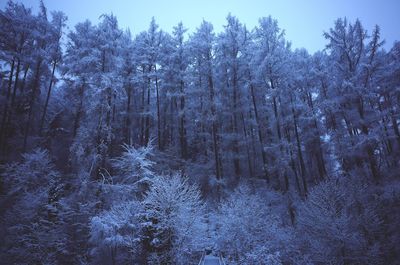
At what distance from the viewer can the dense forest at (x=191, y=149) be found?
45.5 ft

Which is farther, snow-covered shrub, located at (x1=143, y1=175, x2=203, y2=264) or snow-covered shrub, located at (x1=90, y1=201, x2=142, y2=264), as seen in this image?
snow-covered shrub, located at (x1=143, y1=175, x2=203, y2=264)

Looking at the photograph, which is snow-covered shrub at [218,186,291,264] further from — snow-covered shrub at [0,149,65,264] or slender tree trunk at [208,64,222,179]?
snow-covered shrub at [0,149,65,264]

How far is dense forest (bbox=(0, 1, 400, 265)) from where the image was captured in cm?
1386

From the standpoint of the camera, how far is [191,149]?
29219mm

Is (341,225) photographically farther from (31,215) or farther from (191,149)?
(31,215)

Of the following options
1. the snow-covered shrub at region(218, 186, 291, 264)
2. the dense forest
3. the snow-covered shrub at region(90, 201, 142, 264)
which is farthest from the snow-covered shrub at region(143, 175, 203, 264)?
the snow-covered shrub at region(218, 186, 291, 264)

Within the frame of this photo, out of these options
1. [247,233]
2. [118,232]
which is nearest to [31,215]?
[118,232]

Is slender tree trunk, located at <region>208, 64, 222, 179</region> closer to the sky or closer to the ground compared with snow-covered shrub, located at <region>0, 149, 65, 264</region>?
closer to the sky

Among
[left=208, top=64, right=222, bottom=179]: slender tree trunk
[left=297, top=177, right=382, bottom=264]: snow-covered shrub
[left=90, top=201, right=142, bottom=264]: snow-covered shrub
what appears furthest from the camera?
[left=208, top=64, right=222, bottom=179]: slender tree trunk

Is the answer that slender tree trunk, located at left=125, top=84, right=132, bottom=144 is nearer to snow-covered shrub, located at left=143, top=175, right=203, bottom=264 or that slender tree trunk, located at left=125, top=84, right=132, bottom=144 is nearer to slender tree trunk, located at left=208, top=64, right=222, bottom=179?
slender tree trunk, located at left=208, top=64, right=222, bottom=179

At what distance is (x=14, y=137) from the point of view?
21.5 meters

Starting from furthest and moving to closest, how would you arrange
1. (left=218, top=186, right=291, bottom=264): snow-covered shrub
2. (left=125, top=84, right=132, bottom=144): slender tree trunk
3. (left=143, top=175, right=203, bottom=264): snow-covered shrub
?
(left=125, top=84, right=132, bottom=144): slender tree trunk → (left=218, top=186, right=291, bottom=264): snow-covered shrub → (left=143, top=175, right=203, bottom=264): snow-covered shrub

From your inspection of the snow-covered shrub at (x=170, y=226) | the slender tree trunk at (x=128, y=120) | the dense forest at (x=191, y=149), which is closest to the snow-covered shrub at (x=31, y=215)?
the dense forest at (x=191, y=149)

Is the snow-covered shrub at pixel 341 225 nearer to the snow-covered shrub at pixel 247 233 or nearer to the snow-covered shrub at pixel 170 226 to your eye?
the snow-covered shrub at pixel 247 233
